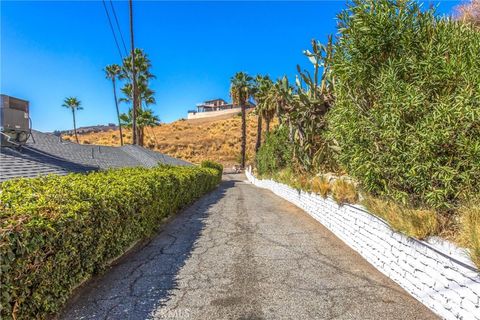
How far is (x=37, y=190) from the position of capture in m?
5.24

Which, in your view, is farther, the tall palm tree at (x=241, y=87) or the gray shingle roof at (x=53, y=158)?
the tall palm tree at (x=241, y=87)

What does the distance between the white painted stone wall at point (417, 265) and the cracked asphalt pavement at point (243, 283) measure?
19cm

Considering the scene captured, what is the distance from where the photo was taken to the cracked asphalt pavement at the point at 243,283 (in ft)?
14.2

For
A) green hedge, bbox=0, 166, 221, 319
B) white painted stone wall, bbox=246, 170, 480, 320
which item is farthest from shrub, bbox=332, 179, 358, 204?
green hedge, bbox=0, 166, 221, 319

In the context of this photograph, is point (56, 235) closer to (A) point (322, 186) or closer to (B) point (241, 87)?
(A) point (322, 186)

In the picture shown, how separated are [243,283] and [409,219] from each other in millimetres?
2824

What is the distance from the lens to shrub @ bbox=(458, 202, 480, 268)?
3588 mm

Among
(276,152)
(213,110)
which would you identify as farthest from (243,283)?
(213,110)

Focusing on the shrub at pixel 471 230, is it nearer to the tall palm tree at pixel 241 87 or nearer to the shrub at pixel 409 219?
the shrub at pixel 409 219

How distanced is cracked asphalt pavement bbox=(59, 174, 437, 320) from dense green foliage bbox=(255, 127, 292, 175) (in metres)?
10.2

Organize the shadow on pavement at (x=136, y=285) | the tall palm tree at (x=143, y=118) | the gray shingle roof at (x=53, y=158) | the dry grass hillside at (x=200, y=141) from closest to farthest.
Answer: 1. the shadow on pavement at (x=136, y=285)
2. the gray shingle roof at (x=53, y=158)
3. the tall palm tree at (x=143, y=118)
4. the dry grass hillside at (x=200, y=141)

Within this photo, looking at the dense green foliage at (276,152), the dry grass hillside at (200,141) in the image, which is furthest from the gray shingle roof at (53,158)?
the dry grass hillside at (200,141)

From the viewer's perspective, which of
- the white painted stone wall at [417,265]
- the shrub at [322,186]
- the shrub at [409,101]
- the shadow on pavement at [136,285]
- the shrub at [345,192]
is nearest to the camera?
the white painted stone wall at [417,265]

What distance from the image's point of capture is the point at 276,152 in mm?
21875
